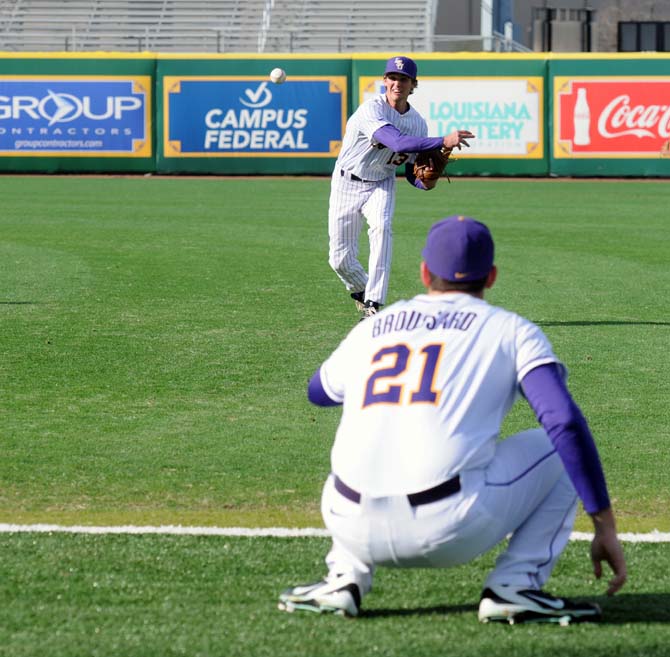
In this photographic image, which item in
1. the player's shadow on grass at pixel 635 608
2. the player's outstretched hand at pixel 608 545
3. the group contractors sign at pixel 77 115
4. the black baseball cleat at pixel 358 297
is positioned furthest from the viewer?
the group contractors sign at pixel 77 115

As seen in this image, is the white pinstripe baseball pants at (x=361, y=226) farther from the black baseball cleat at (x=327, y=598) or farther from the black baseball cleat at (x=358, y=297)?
the black baseball cleat at (x=327, y=598)

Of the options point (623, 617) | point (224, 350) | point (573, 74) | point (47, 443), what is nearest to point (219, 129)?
point (573, 74)

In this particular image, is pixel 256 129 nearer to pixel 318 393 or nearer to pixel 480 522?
pixel 318 393

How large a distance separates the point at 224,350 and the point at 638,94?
69.6 ft

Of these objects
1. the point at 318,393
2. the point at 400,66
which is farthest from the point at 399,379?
the point at 400,66

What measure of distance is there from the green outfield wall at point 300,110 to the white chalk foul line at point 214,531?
24.4 m

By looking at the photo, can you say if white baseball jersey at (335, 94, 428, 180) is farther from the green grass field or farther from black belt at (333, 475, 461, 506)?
black belt at (333, 475, 461, 506)

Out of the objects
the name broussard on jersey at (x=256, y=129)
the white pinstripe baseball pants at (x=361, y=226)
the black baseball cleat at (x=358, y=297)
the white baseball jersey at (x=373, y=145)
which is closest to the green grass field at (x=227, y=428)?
the black baseball cleat at (x=358, y=297)

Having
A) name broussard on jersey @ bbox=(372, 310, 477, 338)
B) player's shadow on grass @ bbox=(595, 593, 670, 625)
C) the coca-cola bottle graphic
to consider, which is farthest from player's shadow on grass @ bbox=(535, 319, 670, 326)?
the coca-cola bottle graphic

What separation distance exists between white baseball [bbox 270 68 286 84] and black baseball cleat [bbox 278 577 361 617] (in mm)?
23576

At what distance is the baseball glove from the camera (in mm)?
10430

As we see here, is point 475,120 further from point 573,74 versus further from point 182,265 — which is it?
point 182,265

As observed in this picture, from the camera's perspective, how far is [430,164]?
10.6 meters

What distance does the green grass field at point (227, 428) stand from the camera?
407cm
